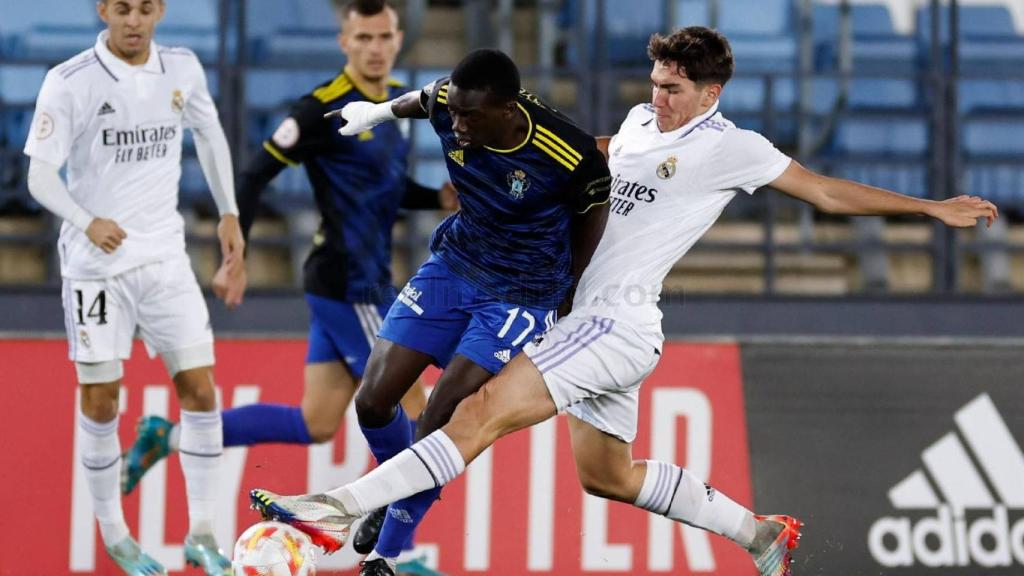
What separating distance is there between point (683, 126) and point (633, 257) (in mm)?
499

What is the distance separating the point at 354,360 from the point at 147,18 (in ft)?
5.51

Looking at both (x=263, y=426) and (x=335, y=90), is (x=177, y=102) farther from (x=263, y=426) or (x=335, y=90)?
(x=263, y=426)

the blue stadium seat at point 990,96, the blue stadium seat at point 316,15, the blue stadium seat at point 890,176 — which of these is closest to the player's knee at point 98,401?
the blue stadium seat at point 316,15

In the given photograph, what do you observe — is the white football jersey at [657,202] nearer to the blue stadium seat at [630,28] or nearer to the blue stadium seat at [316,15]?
the blue stadium seat at [630,28]

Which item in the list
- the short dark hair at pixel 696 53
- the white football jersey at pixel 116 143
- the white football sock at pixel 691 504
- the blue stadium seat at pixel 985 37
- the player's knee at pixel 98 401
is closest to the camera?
the short dark hair at pixel 696 53

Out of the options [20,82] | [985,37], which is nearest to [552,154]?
[20,82]

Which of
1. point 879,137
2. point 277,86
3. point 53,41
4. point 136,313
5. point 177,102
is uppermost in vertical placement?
point 53,41

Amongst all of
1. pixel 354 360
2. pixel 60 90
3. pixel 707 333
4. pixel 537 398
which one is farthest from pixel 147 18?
pixel 707 333

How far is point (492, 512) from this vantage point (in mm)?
6871

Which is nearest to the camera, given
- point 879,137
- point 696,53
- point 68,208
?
point 696,53

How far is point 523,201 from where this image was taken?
17.6 ft

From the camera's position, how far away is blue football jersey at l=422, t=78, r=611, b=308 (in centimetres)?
529

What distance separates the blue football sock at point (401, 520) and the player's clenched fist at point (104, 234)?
1547 millimetres

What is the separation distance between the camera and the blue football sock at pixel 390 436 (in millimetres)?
5988
